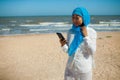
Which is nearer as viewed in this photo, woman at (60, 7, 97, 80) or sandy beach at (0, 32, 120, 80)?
woman at (60, 7, 97, 80)

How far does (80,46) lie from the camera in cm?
291

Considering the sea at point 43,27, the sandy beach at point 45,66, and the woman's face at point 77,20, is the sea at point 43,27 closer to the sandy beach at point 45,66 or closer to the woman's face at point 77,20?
the sandy beach at point 45,66

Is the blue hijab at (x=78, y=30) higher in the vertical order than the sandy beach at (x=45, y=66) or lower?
higher

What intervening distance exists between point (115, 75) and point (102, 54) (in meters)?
3.45

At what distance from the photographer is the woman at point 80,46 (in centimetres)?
285

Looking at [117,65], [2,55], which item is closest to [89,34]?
[117,65]

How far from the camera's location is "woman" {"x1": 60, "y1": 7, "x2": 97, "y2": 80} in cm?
285

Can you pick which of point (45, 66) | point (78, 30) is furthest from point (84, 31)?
point (45, 66)

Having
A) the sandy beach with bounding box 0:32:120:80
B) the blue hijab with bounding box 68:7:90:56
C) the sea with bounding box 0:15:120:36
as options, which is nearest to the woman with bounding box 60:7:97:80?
the blue hijab with bounding box 68:7:90:56

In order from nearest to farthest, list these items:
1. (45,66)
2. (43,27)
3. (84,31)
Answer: (84,31) < (45,66) < (43,27)

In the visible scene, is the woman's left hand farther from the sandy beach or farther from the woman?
the sandy beach

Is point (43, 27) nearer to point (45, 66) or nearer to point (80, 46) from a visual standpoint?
point (45, 66)

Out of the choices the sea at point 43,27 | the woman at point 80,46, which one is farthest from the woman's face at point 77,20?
the sea at point 43,27

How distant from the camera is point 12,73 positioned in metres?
7.74
